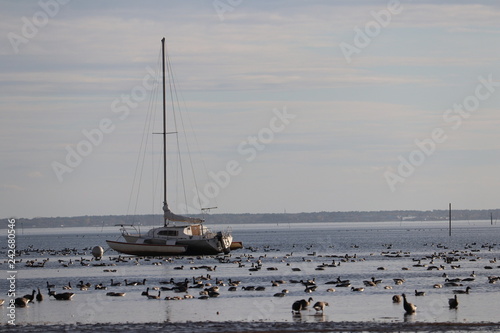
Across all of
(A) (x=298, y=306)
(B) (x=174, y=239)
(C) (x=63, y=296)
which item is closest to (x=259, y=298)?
(A) (x=298, y=306)

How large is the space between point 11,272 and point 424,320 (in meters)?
49.9

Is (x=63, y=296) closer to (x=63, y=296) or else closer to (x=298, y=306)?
(x=63, y=296)

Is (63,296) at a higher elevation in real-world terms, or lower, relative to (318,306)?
higher

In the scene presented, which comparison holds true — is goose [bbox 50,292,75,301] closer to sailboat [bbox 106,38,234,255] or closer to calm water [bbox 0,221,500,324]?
calm water [bbox 0,221,500,324]

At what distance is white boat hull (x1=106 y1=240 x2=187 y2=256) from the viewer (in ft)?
301

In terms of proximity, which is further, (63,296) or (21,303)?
(63,296)

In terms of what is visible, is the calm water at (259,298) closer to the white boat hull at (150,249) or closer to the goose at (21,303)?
the goose at (21,303)

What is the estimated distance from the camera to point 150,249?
9288cm

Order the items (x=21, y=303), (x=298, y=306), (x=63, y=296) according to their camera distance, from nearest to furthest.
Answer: (x=298, y=306), (x=21, y=303), (x=63, y=296)

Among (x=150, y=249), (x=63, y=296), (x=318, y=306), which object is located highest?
(x=150, y=249)

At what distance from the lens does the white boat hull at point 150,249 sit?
301ft

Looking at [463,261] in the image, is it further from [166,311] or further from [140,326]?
[140,326]

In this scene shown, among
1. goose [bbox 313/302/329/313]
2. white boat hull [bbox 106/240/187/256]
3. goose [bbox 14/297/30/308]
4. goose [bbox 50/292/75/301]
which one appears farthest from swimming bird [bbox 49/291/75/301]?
white boat hull [bbox 106/240/187/256]

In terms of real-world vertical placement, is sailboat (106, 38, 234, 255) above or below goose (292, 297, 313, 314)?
above
